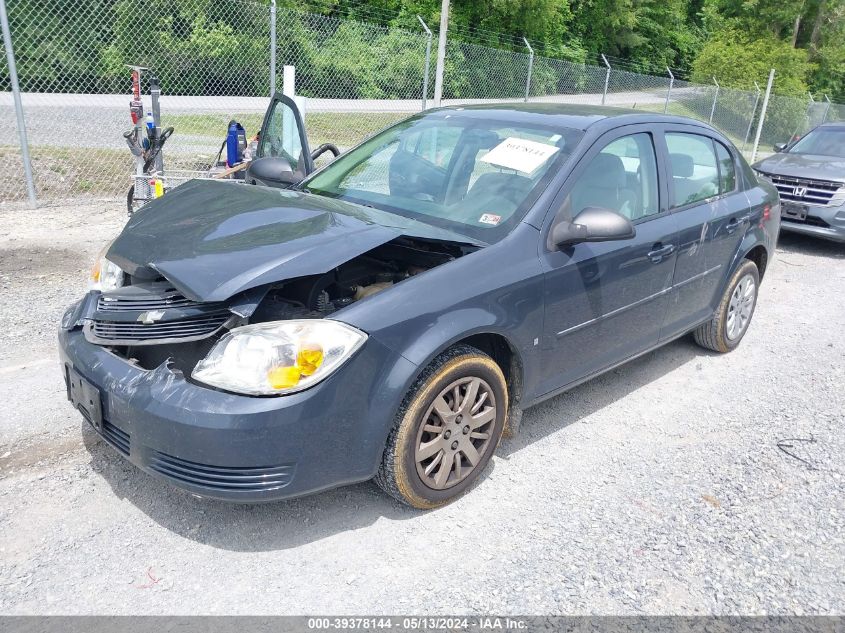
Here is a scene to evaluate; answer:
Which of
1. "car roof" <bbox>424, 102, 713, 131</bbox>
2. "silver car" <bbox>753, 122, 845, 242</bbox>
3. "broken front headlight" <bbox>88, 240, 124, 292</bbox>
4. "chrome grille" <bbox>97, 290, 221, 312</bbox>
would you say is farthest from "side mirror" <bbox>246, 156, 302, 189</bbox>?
"silver car" <bbox>753, 122, 845, 242</bbox>

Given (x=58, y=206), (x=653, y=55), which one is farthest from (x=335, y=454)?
(x=653, y=55)

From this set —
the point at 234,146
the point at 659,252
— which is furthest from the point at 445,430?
the point at 234,146

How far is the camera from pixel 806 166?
9047mm

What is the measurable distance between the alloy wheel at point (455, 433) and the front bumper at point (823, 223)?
23.8ft

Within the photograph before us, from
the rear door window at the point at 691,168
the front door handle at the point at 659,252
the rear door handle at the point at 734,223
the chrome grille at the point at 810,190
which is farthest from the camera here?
the chrome grille at the point at 810,190

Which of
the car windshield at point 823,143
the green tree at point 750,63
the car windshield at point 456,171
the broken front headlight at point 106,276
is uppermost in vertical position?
the green tree at point 750,63

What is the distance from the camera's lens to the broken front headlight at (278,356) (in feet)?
8.39

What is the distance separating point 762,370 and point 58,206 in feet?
25.6

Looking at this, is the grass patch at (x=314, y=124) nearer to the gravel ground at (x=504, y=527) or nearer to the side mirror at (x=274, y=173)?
the side mirror at (x=274, y=173)

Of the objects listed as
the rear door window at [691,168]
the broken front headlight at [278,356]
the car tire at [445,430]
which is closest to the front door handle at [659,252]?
the rear door window at [691,168]

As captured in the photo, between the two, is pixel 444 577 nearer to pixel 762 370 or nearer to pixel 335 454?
pixel 335 454

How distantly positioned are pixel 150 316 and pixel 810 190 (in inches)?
334

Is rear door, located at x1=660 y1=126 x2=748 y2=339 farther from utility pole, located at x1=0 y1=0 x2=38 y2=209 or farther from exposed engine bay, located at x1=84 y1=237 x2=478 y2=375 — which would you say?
utility pole, located at x1=0 y1=0 x2=38 y2=209

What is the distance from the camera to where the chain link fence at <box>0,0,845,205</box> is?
11.3 metres
